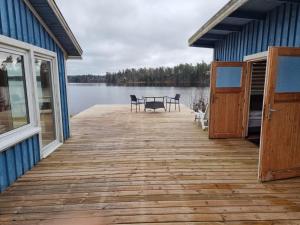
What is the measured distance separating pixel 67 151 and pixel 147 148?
5.09ft

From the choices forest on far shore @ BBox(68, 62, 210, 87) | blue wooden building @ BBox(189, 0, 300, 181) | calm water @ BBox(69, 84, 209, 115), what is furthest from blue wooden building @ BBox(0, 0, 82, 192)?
forest on far shore @ BBox(68, 62, 210, 87)

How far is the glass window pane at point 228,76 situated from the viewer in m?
4.44

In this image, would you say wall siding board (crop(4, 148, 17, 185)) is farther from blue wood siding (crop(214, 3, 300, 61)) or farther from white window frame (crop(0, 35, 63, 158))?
blue wood siding (crop(214, 3, 300, 61))

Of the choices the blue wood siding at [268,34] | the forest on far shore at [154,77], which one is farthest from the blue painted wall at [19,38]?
the forest on far shore at [154,77]

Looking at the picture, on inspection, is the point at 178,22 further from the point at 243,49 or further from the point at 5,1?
the point at 5,1

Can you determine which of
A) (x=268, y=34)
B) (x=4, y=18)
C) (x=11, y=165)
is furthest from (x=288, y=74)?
(x=11, y=165)

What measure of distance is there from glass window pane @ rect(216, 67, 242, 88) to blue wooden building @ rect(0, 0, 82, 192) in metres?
3.31

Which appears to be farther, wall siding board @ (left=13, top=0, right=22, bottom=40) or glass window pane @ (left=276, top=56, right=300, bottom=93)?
wall siding board @ (left=13, top=0, right=22, bottom=40)

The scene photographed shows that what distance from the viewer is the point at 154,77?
36.0 m

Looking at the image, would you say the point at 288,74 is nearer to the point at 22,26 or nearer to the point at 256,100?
the point at 256,100

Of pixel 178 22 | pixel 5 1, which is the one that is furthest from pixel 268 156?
pixel 178 22

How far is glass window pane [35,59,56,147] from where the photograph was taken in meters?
3.61

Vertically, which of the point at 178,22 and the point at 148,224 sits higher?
the point at 178,22

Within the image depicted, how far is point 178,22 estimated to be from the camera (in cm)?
1058
